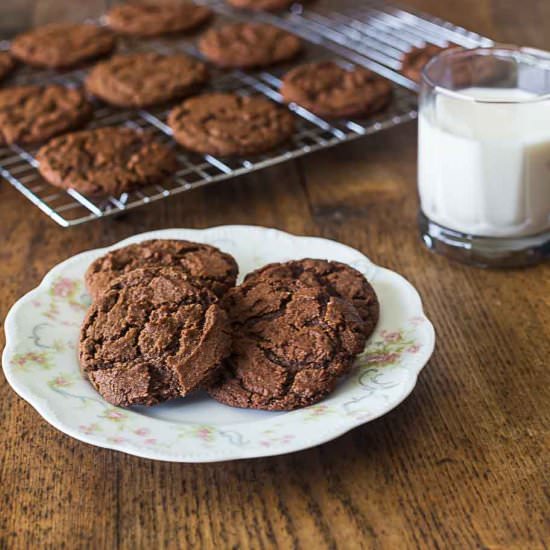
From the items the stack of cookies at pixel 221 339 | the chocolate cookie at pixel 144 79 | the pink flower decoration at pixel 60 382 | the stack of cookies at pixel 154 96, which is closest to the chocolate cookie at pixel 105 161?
the stack of cookies at pixel 154 96

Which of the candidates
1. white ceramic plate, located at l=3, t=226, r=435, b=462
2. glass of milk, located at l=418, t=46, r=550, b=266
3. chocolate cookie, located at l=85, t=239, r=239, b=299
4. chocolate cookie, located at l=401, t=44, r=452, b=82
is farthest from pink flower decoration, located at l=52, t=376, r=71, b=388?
chocolate cookie, located at l=401, t=44, r=452, b=82

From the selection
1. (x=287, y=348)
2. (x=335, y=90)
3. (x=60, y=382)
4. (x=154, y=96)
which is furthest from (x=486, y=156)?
(x=154, y=96)

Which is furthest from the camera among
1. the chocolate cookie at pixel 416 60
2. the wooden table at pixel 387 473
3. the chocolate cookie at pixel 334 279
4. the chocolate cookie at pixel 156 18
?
the chocolate cookie at pixel 156 18

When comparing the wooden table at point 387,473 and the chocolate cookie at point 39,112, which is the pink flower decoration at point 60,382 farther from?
the chocolate cookie at point 39,112

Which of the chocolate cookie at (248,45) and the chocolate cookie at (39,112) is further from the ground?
the chocolate cookie at (39,112)

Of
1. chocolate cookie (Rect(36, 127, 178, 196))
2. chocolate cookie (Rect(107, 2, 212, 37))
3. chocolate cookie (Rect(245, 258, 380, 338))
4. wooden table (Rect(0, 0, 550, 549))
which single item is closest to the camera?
wooden table (Rect(0, 0, 550, 549))

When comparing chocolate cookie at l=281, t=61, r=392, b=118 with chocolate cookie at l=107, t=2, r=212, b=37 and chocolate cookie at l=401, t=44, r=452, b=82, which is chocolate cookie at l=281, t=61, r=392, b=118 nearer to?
chocolate cookie at l=401, t=44, r=452, b=82

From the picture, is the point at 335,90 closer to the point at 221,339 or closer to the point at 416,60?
the point at 416,60
